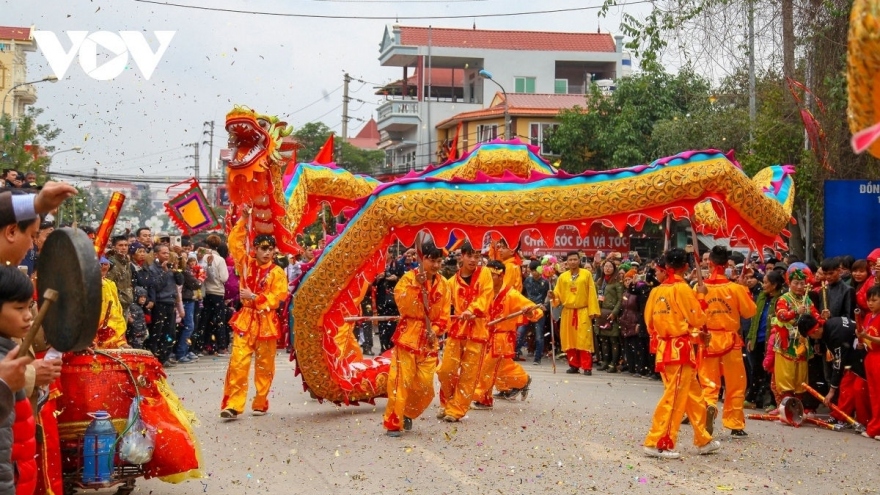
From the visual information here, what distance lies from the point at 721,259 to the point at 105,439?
556 centimetres

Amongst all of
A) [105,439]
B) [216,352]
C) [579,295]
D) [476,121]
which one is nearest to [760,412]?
[579,295]

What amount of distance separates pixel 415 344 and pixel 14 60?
115ft

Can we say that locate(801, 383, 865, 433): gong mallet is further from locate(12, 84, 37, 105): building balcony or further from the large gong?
locate(12, 84, 37, 105): building balcony

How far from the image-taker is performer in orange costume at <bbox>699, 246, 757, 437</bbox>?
386 inches

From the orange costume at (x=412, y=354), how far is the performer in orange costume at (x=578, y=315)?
611cm

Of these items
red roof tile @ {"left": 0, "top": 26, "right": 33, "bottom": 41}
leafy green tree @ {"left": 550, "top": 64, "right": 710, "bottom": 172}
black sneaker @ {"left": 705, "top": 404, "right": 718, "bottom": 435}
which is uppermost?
red roof tile @ {"left": 0, "top": 26, "right": 33, "bottom": 41}

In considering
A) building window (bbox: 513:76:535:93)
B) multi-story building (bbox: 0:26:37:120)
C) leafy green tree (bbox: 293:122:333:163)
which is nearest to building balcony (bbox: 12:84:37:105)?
multi-story building (bbox: 0:26:37:120)

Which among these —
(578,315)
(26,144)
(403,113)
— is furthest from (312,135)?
(578,315)

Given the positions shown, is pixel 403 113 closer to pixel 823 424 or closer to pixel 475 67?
pixel 475 67

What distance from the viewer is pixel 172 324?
51.7ft

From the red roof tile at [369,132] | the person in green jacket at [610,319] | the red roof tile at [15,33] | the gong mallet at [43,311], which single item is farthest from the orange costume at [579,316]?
the red roof tile at [369,132]

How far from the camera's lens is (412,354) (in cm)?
990

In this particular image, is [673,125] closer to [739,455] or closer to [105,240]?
[739,455]

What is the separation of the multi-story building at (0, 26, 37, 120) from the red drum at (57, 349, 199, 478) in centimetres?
3267
